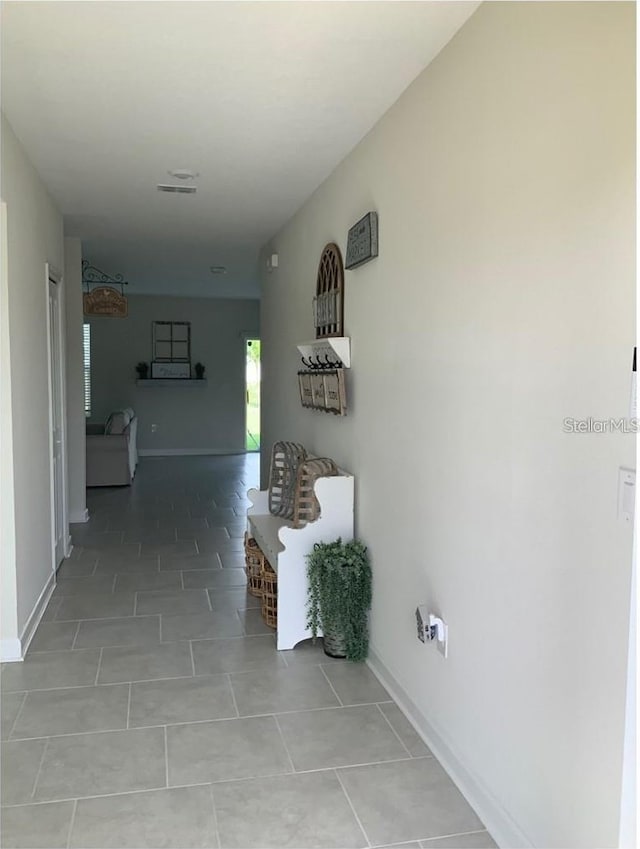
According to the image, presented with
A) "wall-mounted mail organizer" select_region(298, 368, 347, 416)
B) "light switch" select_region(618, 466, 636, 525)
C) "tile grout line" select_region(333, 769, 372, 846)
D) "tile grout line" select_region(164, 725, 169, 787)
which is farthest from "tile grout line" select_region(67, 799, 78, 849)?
"wall-mounted mail organizer" select_region(298, 368, 347, 416)

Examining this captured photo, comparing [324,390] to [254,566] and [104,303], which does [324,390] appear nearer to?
[254,566]

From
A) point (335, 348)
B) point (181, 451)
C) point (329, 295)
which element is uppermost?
point (329, 295)

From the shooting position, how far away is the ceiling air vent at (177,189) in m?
4.18

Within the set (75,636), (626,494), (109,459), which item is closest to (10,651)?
(75,636)

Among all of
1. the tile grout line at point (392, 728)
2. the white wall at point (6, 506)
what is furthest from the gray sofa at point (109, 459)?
the tile grout line at point (392, 728)

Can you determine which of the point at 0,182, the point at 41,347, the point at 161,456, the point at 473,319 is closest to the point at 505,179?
the point at 473,319

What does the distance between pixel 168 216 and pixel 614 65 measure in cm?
400

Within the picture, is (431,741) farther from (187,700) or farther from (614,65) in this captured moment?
(614,65)

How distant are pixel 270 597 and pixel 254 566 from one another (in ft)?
1.52

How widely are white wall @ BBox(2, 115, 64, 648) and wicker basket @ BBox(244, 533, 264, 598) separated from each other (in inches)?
47.3

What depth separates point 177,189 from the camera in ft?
13.9

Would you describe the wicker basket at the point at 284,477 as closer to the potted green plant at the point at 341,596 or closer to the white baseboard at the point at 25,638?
the potted green plant at the point at 341,596

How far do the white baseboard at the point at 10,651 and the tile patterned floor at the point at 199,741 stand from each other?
0.06 meters

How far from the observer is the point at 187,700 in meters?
2.90
